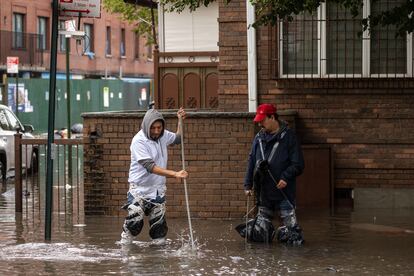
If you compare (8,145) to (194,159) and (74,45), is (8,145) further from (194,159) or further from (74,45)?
(74,45)

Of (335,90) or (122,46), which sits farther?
(122,46)

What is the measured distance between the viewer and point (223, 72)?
1639 centimetres

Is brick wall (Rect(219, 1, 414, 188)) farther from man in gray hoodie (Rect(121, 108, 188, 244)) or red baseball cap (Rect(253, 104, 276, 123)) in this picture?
man in gray hoodie (Rect(121, 108, 188, 244))

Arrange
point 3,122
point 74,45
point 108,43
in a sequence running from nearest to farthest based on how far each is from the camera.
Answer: point 3,122 < point 74,45 < point 108,43

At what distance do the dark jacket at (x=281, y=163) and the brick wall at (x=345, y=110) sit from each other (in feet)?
11.8

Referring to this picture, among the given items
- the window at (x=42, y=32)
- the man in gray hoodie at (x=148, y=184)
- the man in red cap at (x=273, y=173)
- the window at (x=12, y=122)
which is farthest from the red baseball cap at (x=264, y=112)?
the window at (x=42, y=32)

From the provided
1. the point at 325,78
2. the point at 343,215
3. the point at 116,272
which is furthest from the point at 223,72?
the point at 116,272

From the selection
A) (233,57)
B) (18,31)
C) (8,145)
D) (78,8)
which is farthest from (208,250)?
(18,31)

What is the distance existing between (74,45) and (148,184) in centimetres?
4693

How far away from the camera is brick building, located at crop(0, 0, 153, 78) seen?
51531mm

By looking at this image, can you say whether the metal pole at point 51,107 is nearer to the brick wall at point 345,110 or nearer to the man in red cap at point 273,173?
the man in red cap at point 273,173

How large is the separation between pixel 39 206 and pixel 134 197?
4469 millimetres

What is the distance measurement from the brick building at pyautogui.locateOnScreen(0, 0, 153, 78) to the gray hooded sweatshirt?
3225 centimetres

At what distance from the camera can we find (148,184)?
12.4 meters
